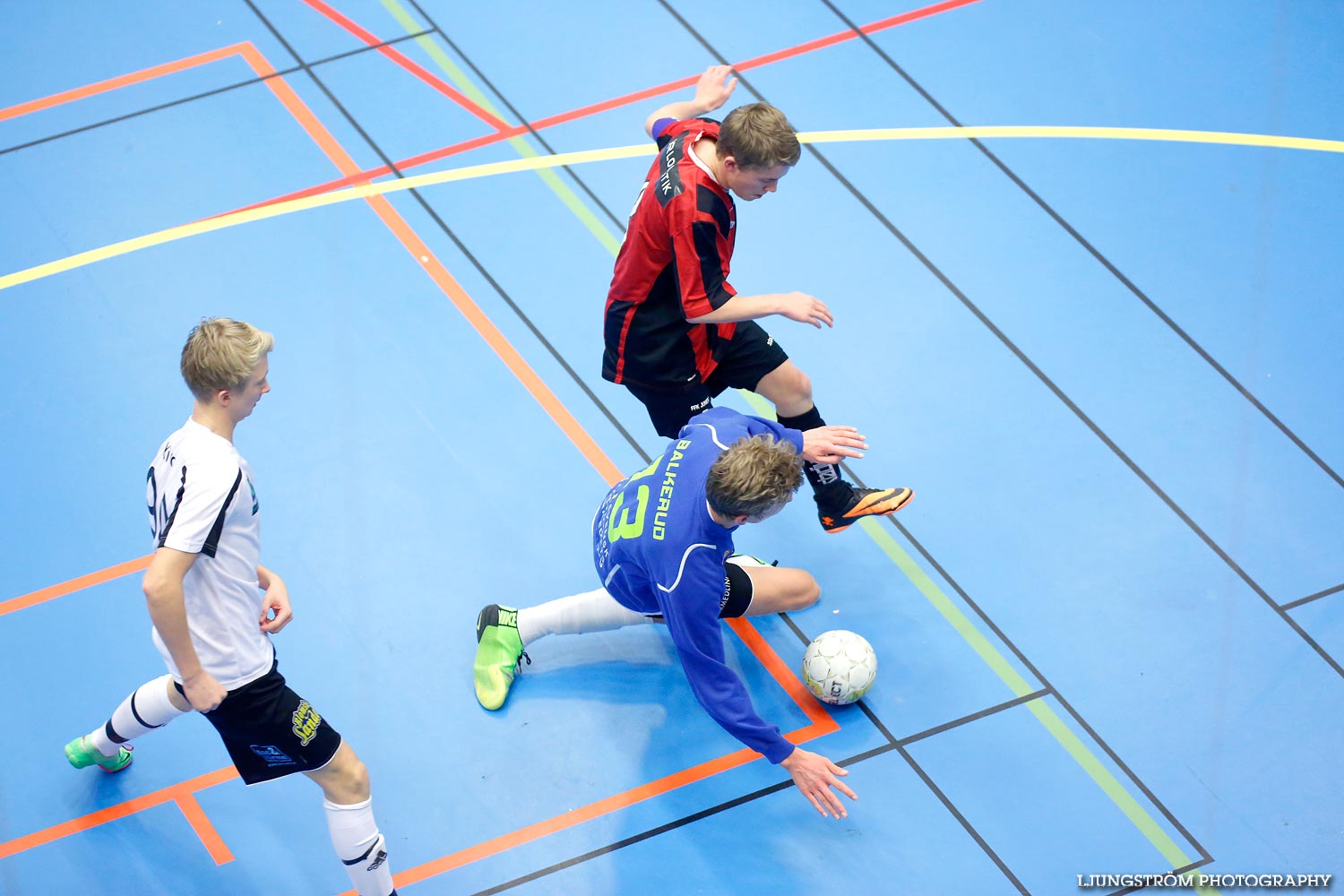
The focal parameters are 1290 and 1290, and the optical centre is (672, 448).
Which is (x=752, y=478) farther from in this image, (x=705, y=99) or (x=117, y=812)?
(x=117, y=812)

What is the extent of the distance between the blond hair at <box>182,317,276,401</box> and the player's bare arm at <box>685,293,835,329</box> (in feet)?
6.15

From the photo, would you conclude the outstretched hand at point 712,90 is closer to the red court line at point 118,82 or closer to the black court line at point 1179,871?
the black court line at point 1179,871

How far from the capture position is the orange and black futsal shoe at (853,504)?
19.8 feet

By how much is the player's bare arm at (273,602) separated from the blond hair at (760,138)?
2387 millimetres

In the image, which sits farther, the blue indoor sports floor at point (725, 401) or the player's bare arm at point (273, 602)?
the blue indoor sports floor at point (725, 401)

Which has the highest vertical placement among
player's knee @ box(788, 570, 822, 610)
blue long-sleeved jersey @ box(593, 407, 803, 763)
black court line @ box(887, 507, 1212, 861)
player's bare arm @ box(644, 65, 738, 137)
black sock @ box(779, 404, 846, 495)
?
player's bare arm @ box(644, 65, 738, 137)

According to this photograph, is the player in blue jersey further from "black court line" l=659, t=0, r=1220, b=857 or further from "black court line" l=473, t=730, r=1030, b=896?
"black court line" l=659, t=0, r=1220, b=857

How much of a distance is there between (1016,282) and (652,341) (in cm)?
283

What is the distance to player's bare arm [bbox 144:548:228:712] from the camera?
13.0 ft

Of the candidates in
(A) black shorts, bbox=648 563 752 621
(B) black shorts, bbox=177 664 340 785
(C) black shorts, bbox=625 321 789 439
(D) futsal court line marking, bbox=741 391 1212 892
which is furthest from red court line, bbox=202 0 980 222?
(B) black shorts, bbox=177 664 340 785

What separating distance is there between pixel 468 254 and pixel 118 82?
117 inches

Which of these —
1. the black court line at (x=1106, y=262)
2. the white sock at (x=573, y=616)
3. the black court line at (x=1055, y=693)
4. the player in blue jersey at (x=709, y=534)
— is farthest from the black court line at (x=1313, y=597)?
the white sock at (x=573, y=616)

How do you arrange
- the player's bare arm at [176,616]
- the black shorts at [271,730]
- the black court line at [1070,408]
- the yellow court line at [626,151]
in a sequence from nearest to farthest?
the player's bare arm at [176,616] → the black shorts at [271,730] → the black court line at [1070,408] → the yellow court line at [626,151]

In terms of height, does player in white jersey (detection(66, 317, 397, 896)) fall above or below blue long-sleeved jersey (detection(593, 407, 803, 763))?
below
